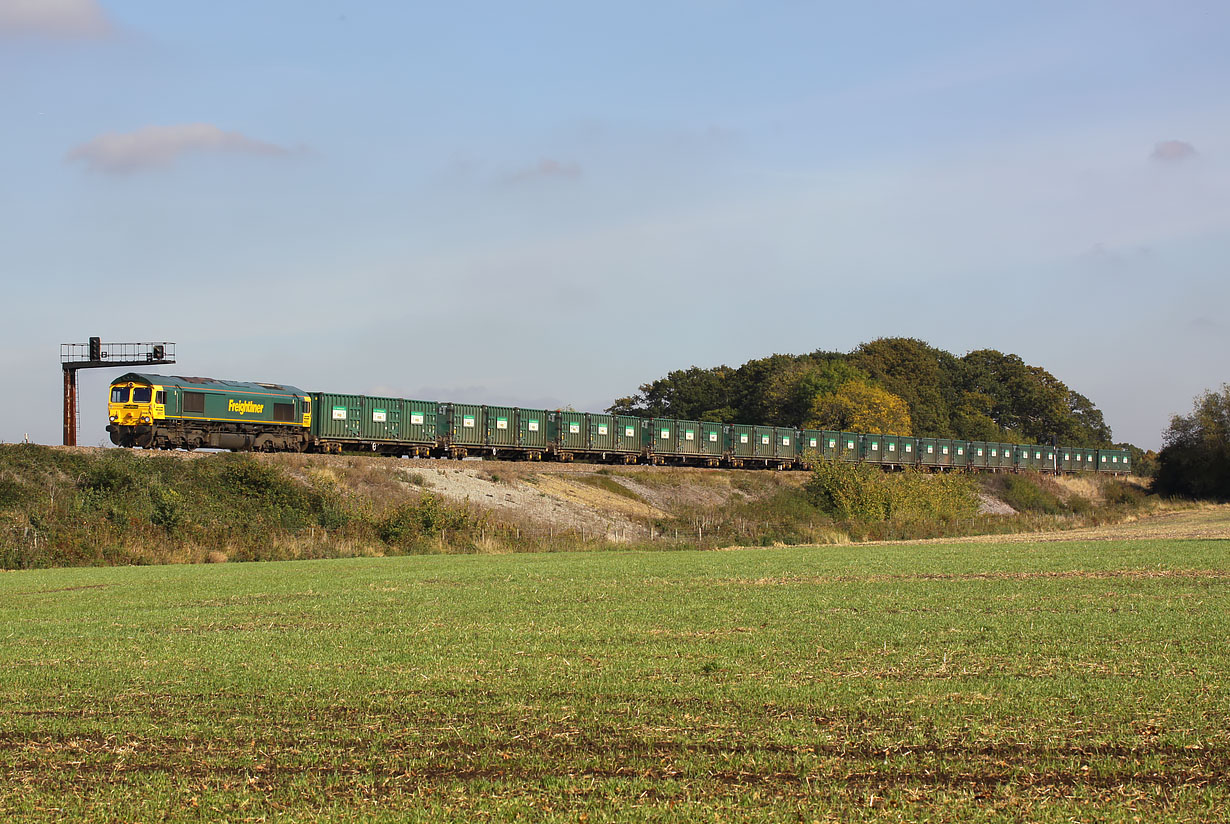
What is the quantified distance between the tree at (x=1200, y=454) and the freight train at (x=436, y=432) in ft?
53.0

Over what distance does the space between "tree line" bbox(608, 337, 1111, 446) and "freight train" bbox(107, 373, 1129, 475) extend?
15.4 m

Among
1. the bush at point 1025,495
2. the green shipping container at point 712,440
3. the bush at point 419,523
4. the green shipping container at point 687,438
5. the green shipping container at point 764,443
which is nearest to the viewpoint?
the bush at point 419,523

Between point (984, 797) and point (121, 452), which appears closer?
point (984, 797)

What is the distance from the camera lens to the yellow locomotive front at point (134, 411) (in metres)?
49.4

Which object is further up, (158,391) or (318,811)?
(158,391)

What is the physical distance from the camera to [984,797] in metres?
7.07

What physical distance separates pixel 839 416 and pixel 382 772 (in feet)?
322

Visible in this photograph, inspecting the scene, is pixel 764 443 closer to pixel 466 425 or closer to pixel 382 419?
pixel 466 425

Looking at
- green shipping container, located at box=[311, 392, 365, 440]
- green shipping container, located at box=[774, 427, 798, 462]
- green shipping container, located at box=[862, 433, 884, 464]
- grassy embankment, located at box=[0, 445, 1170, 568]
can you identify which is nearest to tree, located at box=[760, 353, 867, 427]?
green shipping container, located at box=[862, 433, 884, 464]

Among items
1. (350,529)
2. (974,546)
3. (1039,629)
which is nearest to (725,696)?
(1039,629)

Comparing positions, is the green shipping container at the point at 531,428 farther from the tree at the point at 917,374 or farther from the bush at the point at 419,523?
the tree at the point at 917,374

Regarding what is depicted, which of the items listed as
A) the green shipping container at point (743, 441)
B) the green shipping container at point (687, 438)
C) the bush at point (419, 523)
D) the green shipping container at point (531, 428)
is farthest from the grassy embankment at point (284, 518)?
the green shipping container at point (743, 441)

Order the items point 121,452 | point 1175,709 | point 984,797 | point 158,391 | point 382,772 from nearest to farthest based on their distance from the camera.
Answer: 1. point 984,797
2. point 382,772
3. point 1175,709
4. point 121,452
5. point 158,391

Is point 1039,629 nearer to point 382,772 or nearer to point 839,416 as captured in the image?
point 382,772
